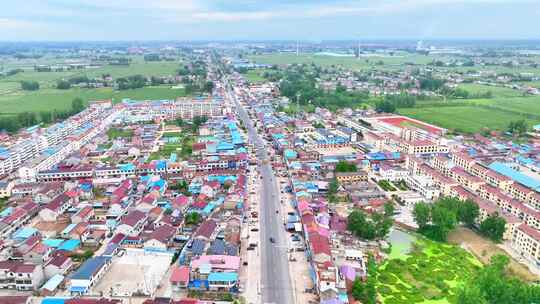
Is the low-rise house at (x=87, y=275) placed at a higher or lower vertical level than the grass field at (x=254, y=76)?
lower

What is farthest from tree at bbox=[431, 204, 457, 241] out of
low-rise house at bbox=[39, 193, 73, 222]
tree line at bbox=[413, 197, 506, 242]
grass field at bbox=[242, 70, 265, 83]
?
grass field at bbox=[242, 70, 265, 83]

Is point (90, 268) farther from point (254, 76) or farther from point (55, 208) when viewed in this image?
point (254, 76)

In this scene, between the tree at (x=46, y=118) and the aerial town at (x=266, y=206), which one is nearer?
the aerial town at (x=266, y=206)

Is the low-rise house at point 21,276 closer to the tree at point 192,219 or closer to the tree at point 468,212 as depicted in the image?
the tree at point 192,219

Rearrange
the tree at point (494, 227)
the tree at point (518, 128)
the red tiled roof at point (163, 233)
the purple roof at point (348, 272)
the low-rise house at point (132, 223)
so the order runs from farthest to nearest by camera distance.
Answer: the tree at point (518, 128), the low-rise house at point (132, 223), the tree at point (494, 227), the red tiled roof at point (163, 233), the purple roof at point (348, 272)

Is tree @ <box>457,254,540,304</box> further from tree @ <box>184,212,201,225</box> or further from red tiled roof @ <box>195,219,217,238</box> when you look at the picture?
tree @ <box>184,212,201,225</box>

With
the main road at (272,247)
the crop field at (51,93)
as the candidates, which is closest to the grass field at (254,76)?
the crop field at (51,93)

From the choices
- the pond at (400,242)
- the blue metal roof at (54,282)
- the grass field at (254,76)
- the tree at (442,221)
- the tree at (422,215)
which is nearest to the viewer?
the blue metal roof at (54,282)
